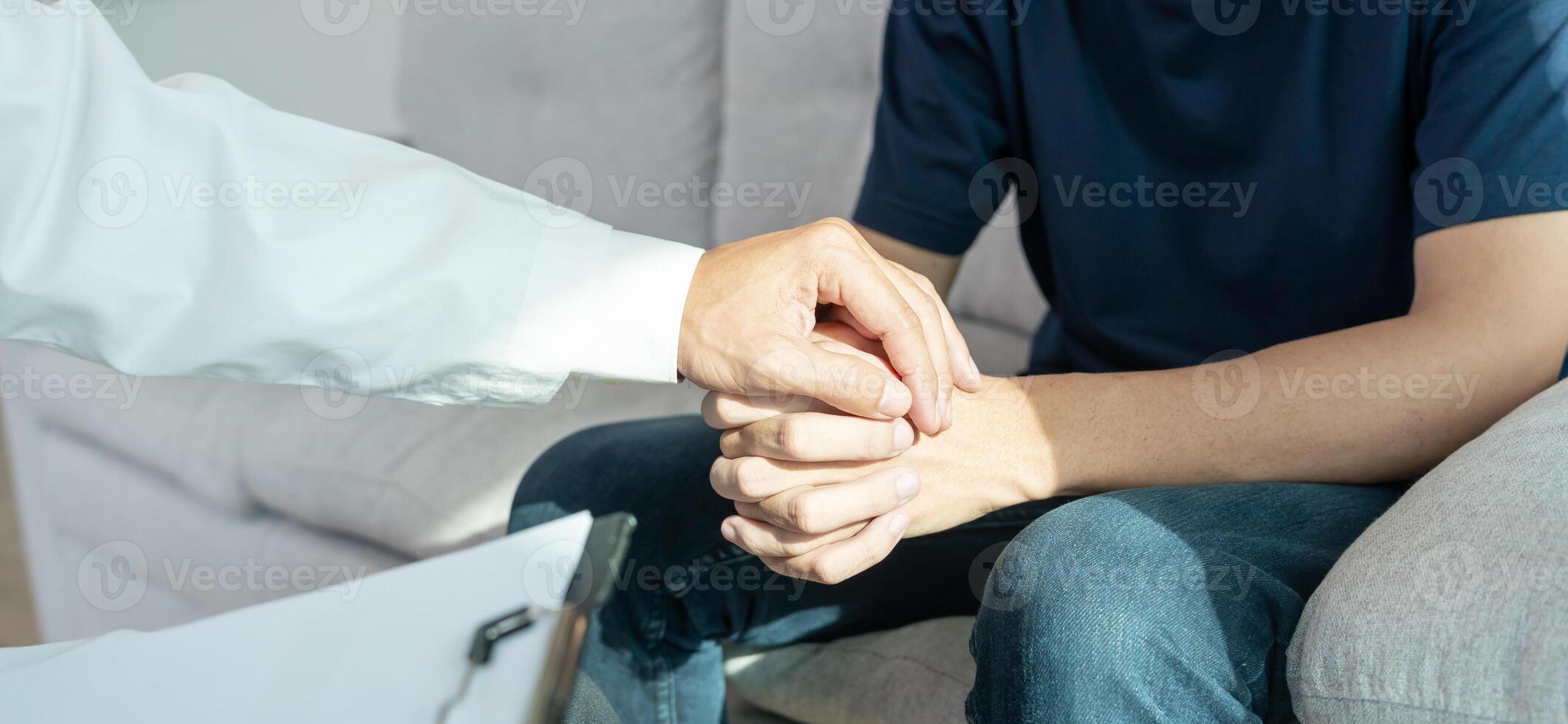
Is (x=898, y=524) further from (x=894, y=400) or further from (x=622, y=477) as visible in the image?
(x=622, y=477)

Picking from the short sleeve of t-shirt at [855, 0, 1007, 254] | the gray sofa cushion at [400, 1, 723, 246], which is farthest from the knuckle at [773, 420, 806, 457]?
the gray sofa cushion at [400, 1, 723, 246]

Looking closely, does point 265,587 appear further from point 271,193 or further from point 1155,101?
point 1155,101

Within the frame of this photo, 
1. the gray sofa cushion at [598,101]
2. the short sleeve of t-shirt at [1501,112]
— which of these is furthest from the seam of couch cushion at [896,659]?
the gray sofa cushion at [598,101]

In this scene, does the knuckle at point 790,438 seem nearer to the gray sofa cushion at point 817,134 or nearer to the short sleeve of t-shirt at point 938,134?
the short sleeve of t-shirt at point 938,134

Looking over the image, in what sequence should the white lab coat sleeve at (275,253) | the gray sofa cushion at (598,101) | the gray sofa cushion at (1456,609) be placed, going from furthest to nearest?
1. the gray sofa cushion at (598,101)
2. the white lab coat sleeve at (275,253)
3. the gray sofa cushion at (1456,609)

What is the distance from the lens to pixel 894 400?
2.35 ft

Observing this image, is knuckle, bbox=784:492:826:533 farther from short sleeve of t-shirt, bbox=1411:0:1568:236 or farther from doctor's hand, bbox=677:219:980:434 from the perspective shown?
short sleeve of t-shirt, bbox=1411:0:1568:236

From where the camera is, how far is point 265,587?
142 cm

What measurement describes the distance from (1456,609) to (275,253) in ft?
2.29

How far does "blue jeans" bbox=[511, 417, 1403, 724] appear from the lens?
0.53 m

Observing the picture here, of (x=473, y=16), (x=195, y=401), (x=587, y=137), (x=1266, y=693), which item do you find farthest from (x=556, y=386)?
(x=473, y=16)

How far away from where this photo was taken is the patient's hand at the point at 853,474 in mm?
707

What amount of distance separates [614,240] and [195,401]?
3.47 feet

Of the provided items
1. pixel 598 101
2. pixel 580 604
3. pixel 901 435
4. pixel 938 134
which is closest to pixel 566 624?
pixel 580 604
